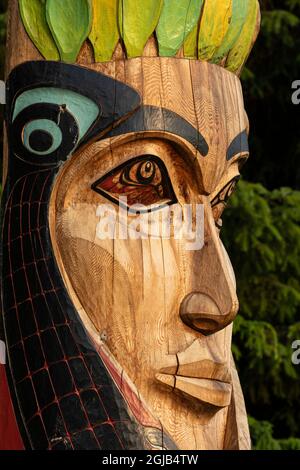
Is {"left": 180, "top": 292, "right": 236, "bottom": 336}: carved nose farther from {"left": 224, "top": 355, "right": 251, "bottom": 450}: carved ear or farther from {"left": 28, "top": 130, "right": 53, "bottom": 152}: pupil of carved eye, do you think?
{"left": 28, "top": 130, "right": 53, "bottom": 152}: pupil of carved eye

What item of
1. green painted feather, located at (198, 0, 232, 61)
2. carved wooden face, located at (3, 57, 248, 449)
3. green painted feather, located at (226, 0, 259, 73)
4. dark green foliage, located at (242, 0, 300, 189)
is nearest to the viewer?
carved wooden face, located at (3, 57, 248, 449)

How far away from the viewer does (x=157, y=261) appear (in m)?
3.53

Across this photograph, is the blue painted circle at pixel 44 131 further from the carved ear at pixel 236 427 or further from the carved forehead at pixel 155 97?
the carved ear at pixel 236 427

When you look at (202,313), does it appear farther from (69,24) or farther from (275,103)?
(275,103)

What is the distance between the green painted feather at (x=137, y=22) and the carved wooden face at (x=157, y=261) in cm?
6

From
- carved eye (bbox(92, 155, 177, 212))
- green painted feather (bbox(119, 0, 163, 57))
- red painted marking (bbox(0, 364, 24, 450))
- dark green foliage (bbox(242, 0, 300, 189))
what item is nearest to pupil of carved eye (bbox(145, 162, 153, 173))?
carved eye (bbox(92, 155, 177, 212))

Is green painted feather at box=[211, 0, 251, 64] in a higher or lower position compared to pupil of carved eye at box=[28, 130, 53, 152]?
higher

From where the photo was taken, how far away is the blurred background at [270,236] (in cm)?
699

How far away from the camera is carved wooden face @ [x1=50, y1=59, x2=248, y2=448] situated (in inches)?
138

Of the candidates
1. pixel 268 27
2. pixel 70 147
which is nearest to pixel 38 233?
pixel 70 147

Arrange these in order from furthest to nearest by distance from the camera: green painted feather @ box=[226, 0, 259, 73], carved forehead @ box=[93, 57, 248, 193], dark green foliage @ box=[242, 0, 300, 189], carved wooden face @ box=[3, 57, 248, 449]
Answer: dark green foliage @ box=[242, 0, 300, 189]
green painted feather @ box=[226, 0, 259, 73]
carved forehead @ box=[93, 57, 248, 193]
carved wooden face @ box=[3, 57, 248, 449]

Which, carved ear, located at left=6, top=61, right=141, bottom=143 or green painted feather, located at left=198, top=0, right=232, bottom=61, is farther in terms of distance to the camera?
green painted feather, located at left=198, top=0, right=232, bottom=61

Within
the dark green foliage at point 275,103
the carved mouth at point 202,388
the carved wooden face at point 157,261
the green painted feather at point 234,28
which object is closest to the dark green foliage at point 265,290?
the dark green foliage at point 275,103

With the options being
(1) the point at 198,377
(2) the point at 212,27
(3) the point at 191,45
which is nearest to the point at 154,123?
(3) the point at 191,45
